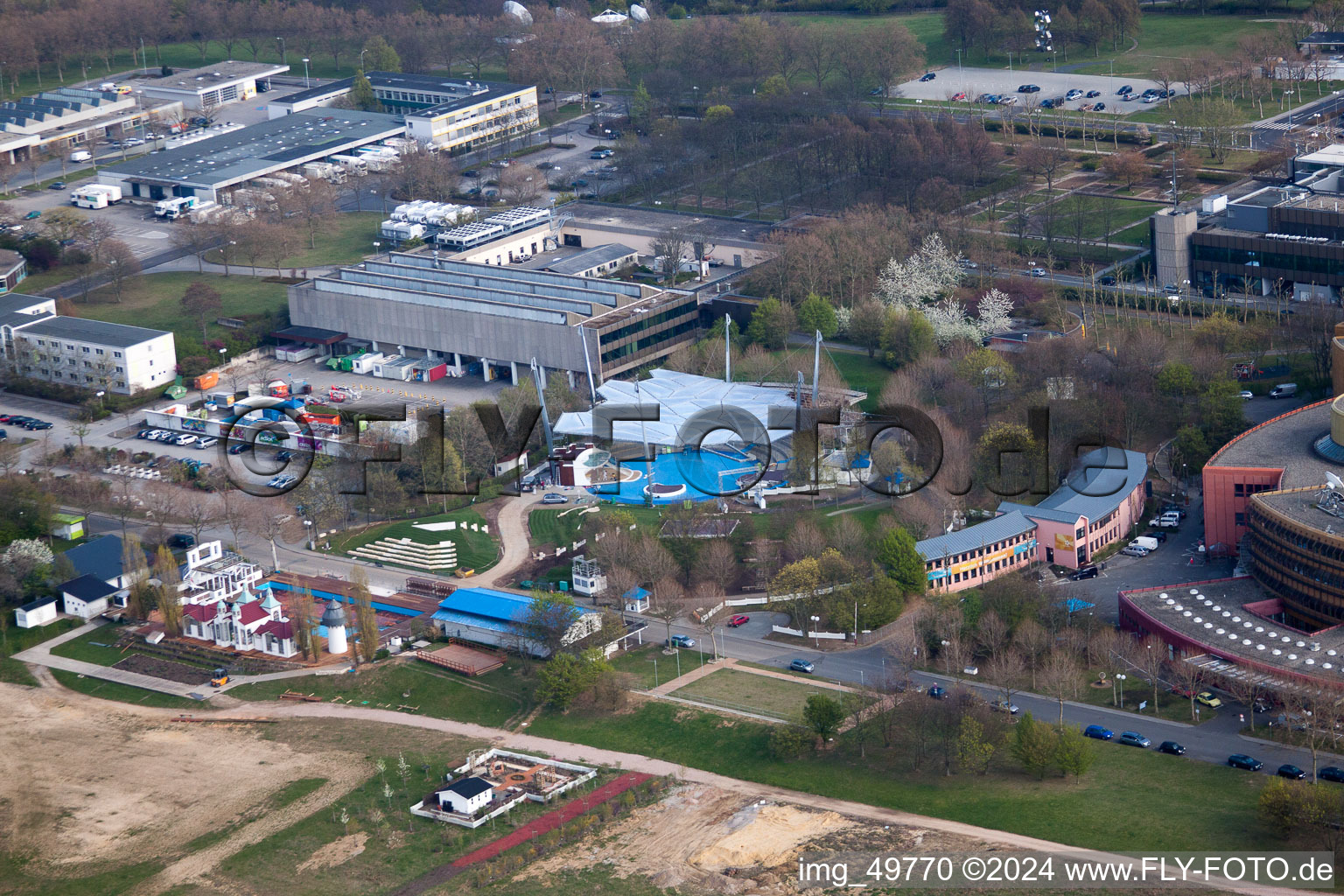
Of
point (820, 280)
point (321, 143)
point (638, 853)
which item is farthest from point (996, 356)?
point (321, 143)

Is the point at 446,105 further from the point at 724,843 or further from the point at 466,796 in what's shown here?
the point at 724,843

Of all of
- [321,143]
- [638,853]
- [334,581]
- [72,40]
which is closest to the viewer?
[638,853]

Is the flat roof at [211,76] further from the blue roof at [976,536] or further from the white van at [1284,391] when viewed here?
the blue roof at [976,536]

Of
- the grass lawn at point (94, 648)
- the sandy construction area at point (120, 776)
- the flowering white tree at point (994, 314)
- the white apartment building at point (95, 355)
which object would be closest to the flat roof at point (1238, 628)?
the flowering white tree at point (994, 314)

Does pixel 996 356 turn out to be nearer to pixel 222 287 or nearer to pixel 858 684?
pixel 858 684

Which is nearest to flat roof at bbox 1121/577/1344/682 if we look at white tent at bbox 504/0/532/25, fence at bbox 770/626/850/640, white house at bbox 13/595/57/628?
fence at bbox 770/626/850/640

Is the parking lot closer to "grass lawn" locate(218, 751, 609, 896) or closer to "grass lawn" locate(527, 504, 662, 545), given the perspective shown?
"grass lawn" locate(527, 504, 662, 545)
